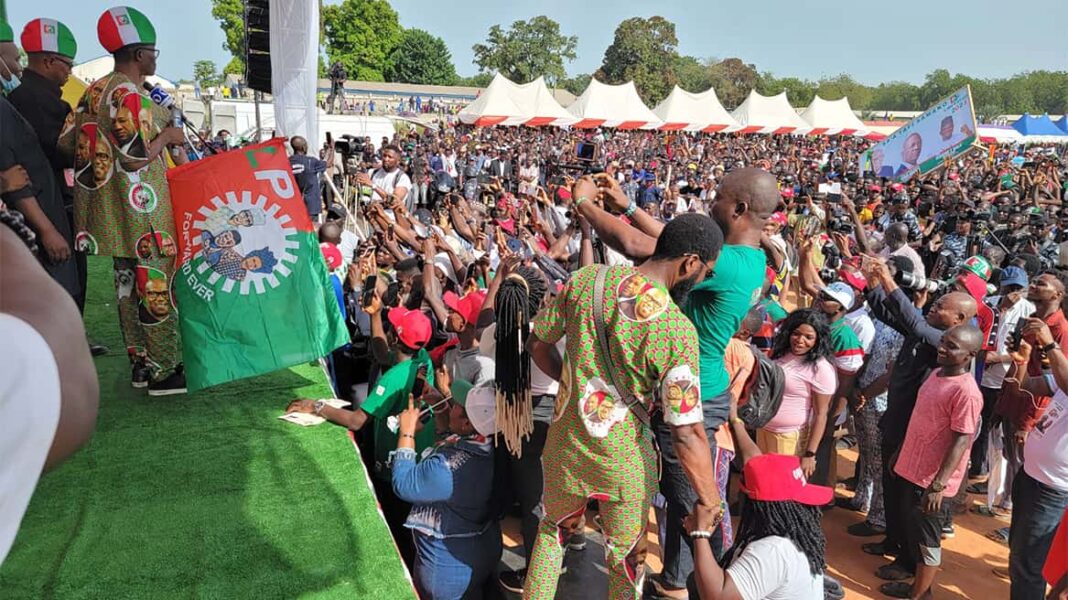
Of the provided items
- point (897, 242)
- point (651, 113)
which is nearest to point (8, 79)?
point (897, 242)

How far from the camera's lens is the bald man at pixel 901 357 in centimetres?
391

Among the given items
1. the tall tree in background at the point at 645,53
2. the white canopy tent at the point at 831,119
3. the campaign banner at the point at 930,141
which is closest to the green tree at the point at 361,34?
the tall tree in background at the point at 645,53

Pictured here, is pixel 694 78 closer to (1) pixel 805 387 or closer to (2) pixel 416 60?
(2) pixel 416 60

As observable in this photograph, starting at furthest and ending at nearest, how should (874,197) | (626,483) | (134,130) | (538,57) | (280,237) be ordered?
(538,57) < (874,197) < (280,237) < (134,130) < (626,483)

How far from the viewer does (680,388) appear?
2451mm

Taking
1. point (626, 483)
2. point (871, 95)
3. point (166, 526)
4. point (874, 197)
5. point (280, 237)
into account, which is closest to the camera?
point (626, 483)

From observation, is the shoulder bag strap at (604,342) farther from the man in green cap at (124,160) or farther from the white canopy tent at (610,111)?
the white canopy tent at (610,111)

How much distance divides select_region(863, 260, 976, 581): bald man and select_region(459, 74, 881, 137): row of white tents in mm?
28381

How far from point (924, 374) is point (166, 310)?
167 inches

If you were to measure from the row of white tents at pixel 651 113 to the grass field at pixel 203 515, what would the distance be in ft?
94.0

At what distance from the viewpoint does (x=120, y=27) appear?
364cm

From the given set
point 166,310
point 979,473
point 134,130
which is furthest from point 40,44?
point 979,473

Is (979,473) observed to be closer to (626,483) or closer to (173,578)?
(626,483)

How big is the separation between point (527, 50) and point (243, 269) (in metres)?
90.3
